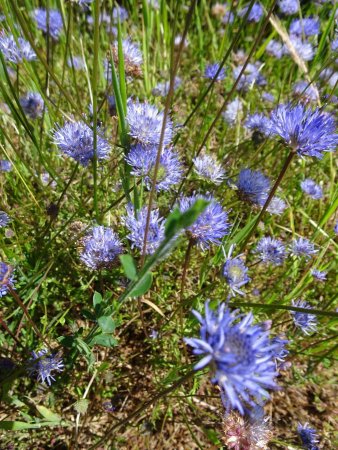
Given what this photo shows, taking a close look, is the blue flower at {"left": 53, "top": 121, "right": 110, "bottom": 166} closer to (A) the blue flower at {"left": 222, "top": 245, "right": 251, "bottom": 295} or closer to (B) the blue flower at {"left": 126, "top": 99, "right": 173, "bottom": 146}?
(B) the blue flower at {"left": 126, "top": 99, "right": 173, "bottom": 146}

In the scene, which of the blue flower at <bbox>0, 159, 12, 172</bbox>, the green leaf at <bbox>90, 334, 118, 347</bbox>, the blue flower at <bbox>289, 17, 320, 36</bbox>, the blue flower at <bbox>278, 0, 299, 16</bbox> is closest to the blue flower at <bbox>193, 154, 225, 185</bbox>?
the green leaf at <bbox>90, 334, 118, 347</bbox>

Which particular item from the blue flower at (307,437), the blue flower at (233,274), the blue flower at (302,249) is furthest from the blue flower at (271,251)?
the blue flower at (307,437)

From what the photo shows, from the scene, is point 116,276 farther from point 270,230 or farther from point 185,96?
point 185,96

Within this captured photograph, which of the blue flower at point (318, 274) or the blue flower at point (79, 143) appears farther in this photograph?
the blue flower at point (318, 274)

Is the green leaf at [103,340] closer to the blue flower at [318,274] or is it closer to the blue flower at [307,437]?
the blue flower at [307,437]

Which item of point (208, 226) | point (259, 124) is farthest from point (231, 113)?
point (208, 226)

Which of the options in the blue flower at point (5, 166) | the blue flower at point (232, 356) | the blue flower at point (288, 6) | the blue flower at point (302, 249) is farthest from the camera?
the blue flower at point (288, 6)
